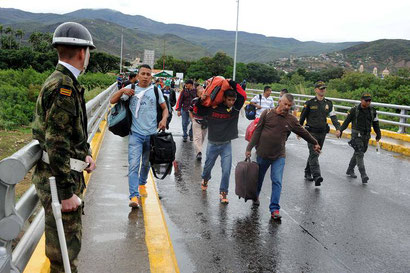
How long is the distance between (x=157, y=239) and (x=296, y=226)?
205 centimetres

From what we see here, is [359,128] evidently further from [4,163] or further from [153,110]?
[4,163]

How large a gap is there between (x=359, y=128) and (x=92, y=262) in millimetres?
6945

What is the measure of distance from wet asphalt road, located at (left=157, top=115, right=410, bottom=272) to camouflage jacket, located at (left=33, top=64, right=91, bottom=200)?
79.1 inches

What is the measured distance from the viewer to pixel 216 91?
655cm

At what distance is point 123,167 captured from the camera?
8289 millimetres

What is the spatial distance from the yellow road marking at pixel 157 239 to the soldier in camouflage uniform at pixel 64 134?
126 cm

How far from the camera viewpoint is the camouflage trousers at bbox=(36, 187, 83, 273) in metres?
2.83

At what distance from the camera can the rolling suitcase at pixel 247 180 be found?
6.20 m

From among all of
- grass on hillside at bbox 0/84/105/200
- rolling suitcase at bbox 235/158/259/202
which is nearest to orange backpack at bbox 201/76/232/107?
rolling suitcase at bbox 235/158/259/202

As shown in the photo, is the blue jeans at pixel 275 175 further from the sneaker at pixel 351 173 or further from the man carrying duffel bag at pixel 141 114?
the sneaker at pixel 351 173

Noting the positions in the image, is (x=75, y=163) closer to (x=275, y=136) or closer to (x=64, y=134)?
(x=64, y=134)

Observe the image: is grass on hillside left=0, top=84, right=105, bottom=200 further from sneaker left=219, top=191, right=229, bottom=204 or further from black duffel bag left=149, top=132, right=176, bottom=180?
sneaker left=219, top=191, right=229, bottom=204

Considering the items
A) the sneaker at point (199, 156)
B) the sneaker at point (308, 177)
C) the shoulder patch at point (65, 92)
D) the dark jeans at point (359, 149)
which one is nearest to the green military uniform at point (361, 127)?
the dark jeans at point (359, 149)

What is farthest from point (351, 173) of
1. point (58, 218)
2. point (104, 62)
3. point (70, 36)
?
point (104, 62)
